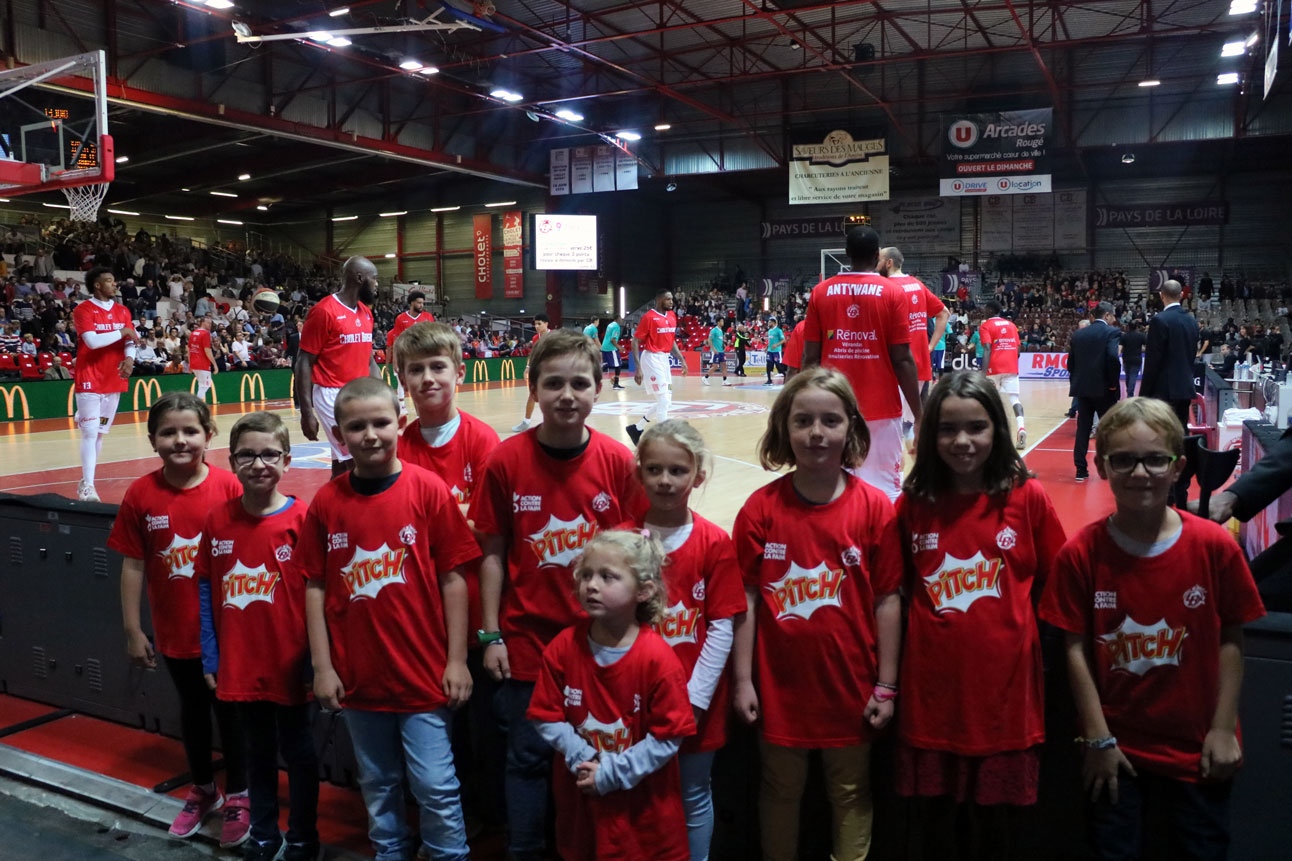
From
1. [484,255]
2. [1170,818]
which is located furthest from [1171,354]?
[484,255]

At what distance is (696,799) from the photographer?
2.49 metres

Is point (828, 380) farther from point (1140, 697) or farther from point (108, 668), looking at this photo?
Result: point (108, 668)

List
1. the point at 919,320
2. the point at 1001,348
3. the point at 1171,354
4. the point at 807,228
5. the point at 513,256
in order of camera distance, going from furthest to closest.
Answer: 1. the point at 513,256
2. the point at 807,228
3. the point at 1001,348
4. the point at 1171,354
5. the point at 919,320

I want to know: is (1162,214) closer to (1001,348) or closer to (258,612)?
(1001,348)

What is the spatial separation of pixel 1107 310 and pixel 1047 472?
1682mm

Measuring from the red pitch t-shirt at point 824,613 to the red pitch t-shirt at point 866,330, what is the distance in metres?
2.73

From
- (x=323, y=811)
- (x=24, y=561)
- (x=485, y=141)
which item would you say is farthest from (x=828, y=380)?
(x=485, y=141)

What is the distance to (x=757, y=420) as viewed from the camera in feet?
46.8

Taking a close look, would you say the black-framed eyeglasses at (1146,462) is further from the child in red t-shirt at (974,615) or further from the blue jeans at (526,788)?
the blue jeans at (526,788)

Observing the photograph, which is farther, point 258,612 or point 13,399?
point 13,399

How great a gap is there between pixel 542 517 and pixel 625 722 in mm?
677

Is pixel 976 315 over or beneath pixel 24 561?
over

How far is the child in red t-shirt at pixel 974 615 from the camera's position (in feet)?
7.60

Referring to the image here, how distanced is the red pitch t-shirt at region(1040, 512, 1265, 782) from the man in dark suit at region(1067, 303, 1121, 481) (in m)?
7.20
